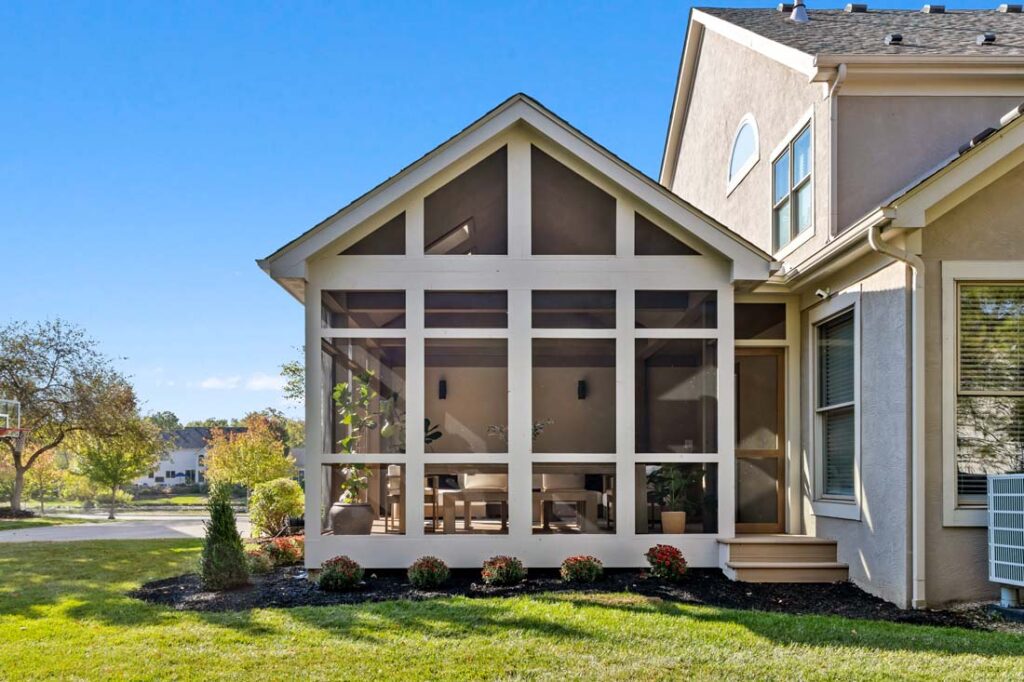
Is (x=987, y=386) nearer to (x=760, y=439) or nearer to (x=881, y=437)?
(x=881, y=437)

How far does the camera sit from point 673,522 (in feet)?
28.6

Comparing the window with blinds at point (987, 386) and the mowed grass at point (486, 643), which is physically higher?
the window with blinds at point (987, 386)

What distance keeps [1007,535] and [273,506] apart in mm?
9810

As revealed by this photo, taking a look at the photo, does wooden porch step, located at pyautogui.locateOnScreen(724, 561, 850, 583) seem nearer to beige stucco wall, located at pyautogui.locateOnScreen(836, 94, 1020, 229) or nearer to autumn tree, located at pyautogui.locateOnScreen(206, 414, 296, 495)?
beige stucco wall, located at pyautogui.locateOnScreen(836, 94, 1020, 229)

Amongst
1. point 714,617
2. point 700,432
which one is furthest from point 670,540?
point 714,617

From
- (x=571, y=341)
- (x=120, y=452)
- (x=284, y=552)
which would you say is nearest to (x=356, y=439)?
(x=284, y=552)

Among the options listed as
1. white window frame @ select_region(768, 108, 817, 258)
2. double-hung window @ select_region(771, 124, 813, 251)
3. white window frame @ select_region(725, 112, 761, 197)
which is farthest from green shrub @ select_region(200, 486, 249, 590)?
white window frame @ select_region(725, 112, 761, 197)

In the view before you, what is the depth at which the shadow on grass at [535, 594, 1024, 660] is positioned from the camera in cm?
581

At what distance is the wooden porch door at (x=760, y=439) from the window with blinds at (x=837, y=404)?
588mm

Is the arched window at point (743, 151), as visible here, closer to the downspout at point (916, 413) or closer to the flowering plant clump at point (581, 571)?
the downspout at point (916, 413)

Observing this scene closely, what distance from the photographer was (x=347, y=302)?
29.1 feet

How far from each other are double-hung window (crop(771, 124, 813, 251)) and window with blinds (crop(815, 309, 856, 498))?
1.61 meters

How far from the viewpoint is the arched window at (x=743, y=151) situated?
1192 centimetres

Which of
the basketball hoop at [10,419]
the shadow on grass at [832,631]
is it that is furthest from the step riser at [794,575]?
the basketball hoop at [10,419]
